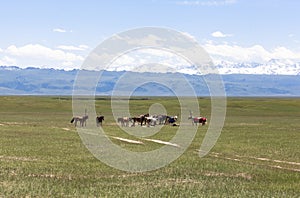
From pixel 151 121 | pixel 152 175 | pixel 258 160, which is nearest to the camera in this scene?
pixel 152 175

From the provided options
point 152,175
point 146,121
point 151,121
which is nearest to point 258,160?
point 152,175

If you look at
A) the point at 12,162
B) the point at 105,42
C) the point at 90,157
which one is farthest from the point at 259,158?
the point at 12,162

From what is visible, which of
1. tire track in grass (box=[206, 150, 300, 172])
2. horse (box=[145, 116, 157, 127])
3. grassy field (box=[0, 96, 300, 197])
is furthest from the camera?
horse (box=[145, 116, 157, 127])

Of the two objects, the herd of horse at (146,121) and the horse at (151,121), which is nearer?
the herd of horse at (146,121)

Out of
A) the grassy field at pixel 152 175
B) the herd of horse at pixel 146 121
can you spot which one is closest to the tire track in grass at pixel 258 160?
the grassy field at pixel 152 175

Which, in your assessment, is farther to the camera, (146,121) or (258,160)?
(146,121)

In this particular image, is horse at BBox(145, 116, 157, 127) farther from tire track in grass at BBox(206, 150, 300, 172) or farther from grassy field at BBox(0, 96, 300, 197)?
tire track in grass at BBox(206, 150, 300, 172)

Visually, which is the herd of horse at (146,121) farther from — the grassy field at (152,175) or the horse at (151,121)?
the grassy field at (152,175)

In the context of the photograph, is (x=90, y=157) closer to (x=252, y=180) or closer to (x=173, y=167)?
(x=173, y=167)

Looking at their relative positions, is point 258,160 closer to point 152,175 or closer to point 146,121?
point 152,175

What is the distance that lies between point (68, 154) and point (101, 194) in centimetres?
1525

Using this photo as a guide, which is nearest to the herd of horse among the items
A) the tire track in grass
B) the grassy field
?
the grassy field

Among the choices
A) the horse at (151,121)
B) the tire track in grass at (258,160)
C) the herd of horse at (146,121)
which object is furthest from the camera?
the horse at (151,121)

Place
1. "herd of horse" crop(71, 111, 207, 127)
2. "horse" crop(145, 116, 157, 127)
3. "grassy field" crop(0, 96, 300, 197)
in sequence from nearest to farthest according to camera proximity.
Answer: "grassy field" crop(0, 96, 300, 197)
"herd of horse" crop(71, 111, 207, 127)
"horse" crop(145, 116, 157, 127)
